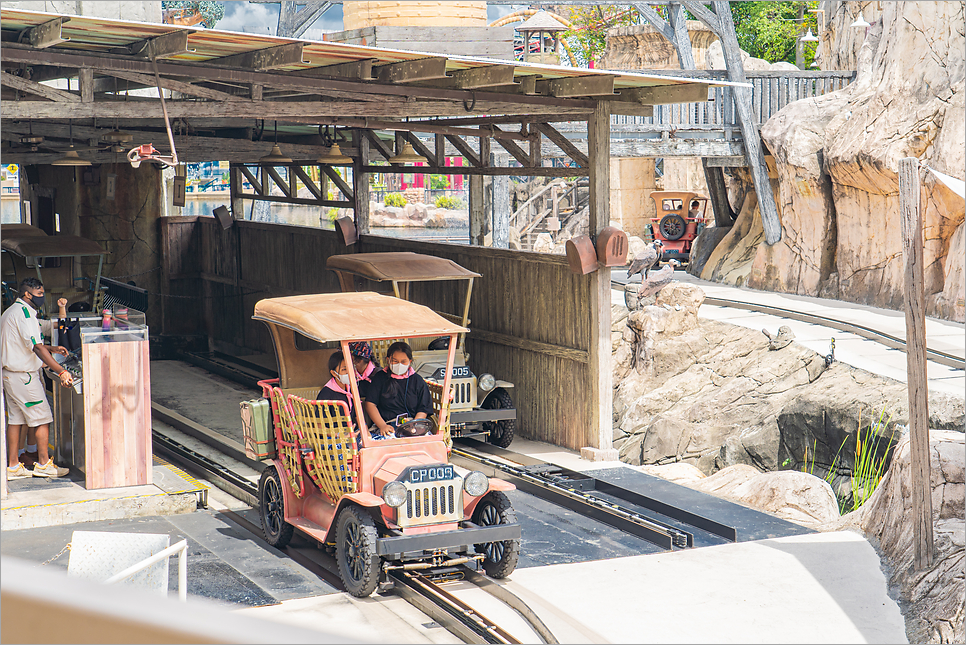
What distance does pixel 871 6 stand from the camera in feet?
75.6

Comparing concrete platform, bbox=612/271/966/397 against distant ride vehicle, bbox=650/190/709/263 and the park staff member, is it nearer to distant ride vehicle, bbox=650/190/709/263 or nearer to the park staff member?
distant ride vehicle, bbox=650/190/709/263

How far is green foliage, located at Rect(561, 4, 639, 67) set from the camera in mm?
41719

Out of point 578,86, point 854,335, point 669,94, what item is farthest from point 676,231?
point 578,86

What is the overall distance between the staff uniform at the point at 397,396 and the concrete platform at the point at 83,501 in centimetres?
244

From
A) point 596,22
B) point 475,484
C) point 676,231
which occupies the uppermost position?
point 596,22

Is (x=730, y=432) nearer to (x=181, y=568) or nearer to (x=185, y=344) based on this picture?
(x=185, y=344)

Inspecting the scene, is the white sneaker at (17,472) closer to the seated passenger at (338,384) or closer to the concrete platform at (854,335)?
the seated passenger at (338,384)

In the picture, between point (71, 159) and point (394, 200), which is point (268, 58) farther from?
point (394, 200)

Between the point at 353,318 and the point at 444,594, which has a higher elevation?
the point at 353,318

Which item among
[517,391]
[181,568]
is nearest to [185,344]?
[517,391]

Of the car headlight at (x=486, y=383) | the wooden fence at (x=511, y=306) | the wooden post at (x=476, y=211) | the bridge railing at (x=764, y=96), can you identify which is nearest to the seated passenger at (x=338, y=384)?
the car headlight at (x=486, y=383)

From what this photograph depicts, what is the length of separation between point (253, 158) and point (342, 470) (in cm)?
1061

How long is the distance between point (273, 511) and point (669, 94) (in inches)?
234

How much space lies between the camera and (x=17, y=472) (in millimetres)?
9297
